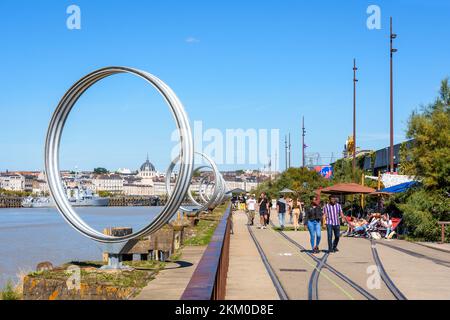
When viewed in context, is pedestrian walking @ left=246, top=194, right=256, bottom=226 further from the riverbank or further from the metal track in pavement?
the riverbank

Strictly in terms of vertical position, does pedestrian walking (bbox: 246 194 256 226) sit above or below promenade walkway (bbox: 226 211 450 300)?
above

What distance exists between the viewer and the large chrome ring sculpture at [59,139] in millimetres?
11445

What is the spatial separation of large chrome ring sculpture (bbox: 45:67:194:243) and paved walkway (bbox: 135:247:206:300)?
2.90ft

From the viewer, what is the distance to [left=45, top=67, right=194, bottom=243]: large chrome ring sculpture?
37.6 ft

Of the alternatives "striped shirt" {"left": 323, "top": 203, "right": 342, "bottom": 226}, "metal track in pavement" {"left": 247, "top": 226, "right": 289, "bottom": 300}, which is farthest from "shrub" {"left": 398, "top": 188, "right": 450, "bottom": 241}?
"metal track in pavement" {"left": 247, "top": 226, "right": 289, "bottom": 300}

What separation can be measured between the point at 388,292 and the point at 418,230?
13123 mm

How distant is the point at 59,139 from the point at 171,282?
455 centimetres

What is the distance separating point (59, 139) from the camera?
1314 cm

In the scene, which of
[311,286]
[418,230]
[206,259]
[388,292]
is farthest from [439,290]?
[418,230]

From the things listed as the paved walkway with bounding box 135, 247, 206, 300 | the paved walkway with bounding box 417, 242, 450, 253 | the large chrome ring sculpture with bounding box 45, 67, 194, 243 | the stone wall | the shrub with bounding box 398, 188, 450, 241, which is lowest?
the paved walkway with bounding box 417, 242, 450, 253

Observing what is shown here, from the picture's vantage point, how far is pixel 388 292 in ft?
36.5

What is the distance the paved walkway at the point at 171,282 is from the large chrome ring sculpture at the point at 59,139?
2.90ft

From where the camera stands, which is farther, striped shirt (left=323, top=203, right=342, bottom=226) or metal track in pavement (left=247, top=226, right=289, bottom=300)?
striped shirt (left=323, top=203, right=342, bottom=226)

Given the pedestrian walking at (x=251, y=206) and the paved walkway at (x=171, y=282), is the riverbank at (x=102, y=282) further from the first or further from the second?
the pedestrian walking at (x=251, y=206)
